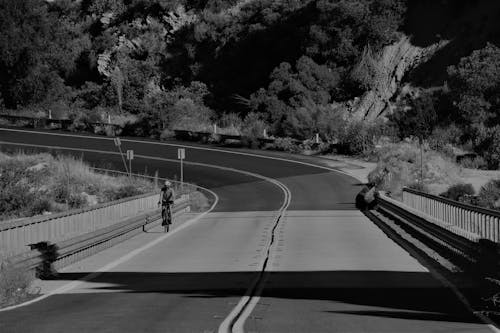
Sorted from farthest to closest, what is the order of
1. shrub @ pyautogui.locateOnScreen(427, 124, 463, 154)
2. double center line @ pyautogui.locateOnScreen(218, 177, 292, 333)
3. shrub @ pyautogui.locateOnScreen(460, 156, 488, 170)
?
shrub @ pyautogui.locateOnScreen(427, 124, 463, 154) < shrub @ pyautogui.locateOnScreen(460, 156, 488, 170) < double center line @ pyautogui.locateOnScreen(218, 177, 292, 333)

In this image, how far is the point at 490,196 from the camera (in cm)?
3906

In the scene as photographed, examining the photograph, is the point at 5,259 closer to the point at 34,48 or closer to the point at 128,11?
the point at 34,48

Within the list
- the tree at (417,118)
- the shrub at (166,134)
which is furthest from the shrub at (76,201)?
the tree at (417,118)

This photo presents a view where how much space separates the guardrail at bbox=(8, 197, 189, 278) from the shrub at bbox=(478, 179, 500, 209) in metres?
15.8

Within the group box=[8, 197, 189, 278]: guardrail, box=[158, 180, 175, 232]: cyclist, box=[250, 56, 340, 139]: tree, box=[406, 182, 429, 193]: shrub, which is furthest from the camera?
box=[250, 56, 340, 139]: tree

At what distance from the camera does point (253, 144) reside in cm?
7200

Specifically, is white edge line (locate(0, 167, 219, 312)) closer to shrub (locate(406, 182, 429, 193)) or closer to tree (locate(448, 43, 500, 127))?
shrub (locate(406, 182, 429, 193))

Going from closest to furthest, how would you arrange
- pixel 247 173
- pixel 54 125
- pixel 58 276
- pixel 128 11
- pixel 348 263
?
1. pixel 58 276
2. pixel 348 263
3. pixel 247 173
4. pixel 54 125
5. pixel 128 11

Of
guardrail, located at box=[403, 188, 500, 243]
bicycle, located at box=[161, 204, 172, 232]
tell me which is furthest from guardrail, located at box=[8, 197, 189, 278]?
guardrail, located at box=[403, 188, 500, 243]

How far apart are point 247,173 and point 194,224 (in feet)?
87.3

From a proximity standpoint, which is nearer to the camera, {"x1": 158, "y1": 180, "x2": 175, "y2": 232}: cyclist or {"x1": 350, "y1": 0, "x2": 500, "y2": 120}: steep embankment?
{"x1": 158, "y1": 180, "x2": 175, "y2": 232}: cyclist

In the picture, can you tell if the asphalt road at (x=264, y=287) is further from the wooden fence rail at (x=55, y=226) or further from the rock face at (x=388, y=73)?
the rock face at (x=388, y=73)

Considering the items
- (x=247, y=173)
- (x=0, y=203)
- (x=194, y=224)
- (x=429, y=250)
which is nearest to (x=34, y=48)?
(x=247, y=173)

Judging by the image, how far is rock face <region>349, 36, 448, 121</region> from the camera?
81.6 metres
